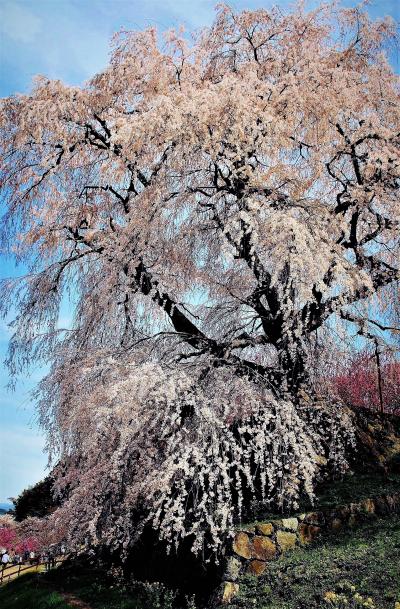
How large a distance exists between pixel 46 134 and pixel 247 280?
442cm

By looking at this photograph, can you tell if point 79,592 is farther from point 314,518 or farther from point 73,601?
point 314,518

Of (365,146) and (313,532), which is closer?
(313,532)

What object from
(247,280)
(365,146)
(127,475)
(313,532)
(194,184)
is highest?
(365,146)

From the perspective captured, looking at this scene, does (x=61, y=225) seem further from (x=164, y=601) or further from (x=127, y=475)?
(x=164, y=601)

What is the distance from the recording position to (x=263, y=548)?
7.12 m

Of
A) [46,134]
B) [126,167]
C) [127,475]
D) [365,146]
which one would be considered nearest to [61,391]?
[127,475]

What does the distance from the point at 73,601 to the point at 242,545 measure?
376cm

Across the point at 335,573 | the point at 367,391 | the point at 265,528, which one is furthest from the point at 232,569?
the point at 367,391

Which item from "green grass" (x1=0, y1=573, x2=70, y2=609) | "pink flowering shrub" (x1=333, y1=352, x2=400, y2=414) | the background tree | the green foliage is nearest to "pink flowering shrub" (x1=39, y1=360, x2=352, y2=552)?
the background tree

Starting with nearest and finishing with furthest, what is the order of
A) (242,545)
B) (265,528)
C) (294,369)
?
(242,545), (265,528), (294,369)

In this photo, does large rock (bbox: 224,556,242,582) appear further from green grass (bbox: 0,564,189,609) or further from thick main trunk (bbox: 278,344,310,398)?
thick main trunk (bbox: 278,344,310,398)

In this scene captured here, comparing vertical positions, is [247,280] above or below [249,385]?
above

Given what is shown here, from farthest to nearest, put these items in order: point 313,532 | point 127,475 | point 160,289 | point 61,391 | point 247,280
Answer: point 247,280 → point 160,289 → point 61,391 → point 313,532 → point 127,475

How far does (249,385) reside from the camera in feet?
25.3
